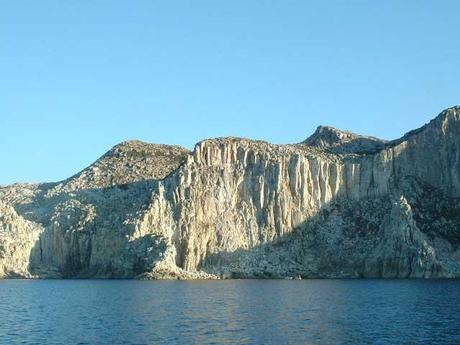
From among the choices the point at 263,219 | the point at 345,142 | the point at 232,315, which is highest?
the point at 345,142

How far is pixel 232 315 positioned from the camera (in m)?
73.7

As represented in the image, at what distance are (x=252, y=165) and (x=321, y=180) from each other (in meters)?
16.0

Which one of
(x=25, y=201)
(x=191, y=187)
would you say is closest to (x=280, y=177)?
(x=191, y=187)

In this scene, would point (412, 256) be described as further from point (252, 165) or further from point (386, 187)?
point (252, 165)

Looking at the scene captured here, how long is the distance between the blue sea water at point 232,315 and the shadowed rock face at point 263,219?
30.8m

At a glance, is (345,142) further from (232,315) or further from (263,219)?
(232,315)

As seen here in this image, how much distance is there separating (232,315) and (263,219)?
83727mm


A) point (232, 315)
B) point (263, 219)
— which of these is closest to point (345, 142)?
point (263, 219)

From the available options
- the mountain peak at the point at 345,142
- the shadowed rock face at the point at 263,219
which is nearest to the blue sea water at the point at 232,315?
the shadowed rock face at the point at 263,219

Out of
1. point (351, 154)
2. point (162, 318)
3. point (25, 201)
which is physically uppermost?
point (351, 154)

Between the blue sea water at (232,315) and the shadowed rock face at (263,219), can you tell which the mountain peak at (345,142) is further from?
the blue sea water at (232,315)

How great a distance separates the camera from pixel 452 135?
16788cm

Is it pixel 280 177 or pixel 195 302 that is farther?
pixel 280 177

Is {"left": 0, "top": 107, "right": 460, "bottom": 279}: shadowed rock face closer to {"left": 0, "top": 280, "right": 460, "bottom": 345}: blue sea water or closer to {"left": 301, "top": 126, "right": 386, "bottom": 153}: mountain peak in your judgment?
{"left": 301, "top": 126, "right": 386, "bottom": 153}: mountain peak
